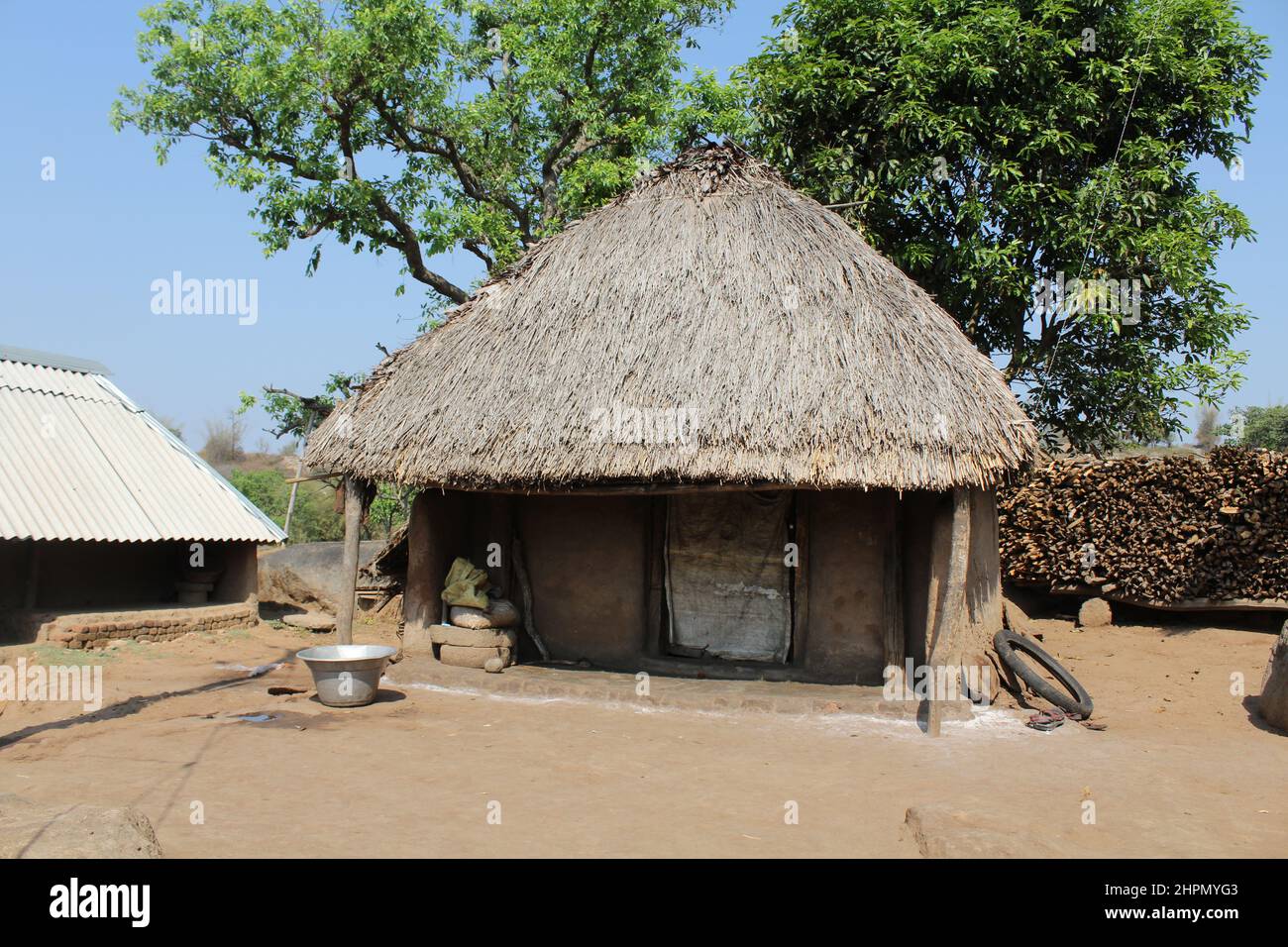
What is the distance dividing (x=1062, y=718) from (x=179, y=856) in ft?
20.2

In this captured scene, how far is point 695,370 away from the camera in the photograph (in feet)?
25.7

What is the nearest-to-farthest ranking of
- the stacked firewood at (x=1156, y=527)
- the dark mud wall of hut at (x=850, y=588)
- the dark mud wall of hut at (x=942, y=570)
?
the dark mud wall of hut at (x=942, y=570), the dark mud wall of hut at (x=850, y=588), the stacked firewood at (x=1156, y=527)

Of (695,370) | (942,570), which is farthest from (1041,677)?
(695,370)

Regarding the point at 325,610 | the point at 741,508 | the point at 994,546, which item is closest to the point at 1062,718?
the point at 994,546

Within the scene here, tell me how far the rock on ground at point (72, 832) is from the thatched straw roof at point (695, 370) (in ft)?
13.8

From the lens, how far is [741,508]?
8828 mm

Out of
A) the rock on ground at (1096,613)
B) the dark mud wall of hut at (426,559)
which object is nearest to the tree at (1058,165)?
the rock on ground at (1096,613)

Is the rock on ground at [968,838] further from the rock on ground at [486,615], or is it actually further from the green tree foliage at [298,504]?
the green tree foliage at [298,504]

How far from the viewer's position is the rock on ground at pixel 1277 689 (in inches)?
276

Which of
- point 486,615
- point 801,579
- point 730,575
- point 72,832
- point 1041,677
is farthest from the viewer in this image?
point 730,575

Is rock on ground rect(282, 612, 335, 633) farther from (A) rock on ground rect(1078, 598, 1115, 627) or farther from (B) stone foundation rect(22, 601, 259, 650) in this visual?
(A) rock on ground rect(1078, 598, 1115, 627)

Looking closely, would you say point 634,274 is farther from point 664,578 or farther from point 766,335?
point 664,578

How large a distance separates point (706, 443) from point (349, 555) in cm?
363

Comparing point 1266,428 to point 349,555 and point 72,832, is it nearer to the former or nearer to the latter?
point 349,555
